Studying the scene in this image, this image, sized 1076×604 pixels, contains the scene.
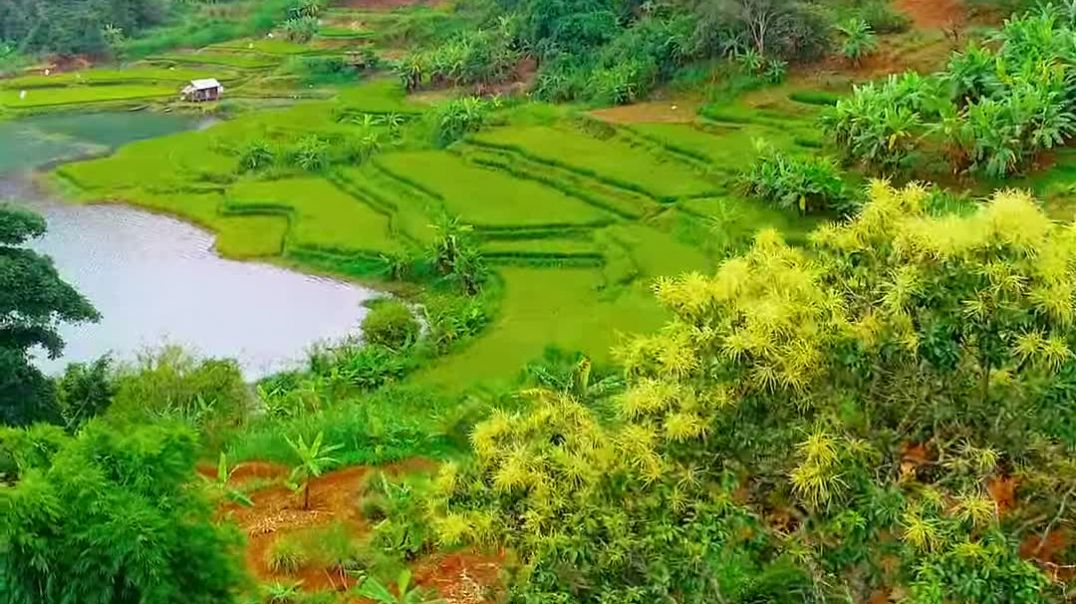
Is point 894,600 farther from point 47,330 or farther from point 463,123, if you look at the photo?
point 463,123

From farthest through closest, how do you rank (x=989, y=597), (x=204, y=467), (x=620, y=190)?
(x=620, y=190) → (x=204, y=467) → (x=989, y=597)

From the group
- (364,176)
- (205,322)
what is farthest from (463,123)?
(205,322)

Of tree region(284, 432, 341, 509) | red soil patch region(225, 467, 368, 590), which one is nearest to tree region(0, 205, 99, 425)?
red soil patch region(225, 467, 368, 590)

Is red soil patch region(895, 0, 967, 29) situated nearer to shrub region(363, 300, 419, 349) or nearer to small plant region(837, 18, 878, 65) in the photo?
small plant region(837, 18, 878, 65)

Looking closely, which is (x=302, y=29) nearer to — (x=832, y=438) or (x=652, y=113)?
(x=652, y=113)

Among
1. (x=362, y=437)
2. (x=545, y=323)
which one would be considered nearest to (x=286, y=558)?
(x=362, y=437)

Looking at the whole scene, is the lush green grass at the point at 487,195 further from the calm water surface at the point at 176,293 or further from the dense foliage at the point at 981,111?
the dense foliage at the point at 981,111
